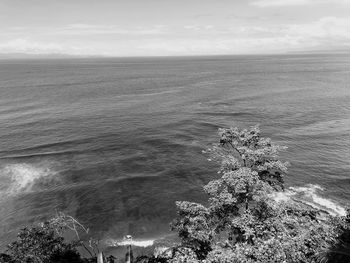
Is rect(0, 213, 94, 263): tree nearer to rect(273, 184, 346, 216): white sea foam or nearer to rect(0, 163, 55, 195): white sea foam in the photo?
rect(0, 163, 55, 195): white sea foam

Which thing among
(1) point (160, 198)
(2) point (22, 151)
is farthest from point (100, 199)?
(2) point (22, 151)

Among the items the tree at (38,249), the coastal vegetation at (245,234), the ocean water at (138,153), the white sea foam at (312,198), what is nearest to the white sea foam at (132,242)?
the ocean water at (138,153)

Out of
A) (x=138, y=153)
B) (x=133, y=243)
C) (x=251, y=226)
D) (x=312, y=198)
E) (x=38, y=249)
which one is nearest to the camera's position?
(x=251, y=226)

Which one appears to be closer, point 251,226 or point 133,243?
point 251,226

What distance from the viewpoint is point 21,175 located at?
6644cm

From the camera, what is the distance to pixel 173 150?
78.9 meters

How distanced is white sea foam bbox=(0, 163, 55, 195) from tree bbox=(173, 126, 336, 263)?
46257 mm

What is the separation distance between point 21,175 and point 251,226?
191 ft

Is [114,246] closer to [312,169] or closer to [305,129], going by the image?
[312,169]

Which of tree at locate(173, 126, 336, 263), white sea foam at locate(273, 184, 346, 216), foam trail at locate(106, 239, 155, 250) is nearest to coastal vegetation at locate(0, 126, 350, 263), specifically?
tree at locate(173, 126, 336, 263)

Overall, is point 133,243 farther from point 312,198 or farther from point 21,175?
point 21,175

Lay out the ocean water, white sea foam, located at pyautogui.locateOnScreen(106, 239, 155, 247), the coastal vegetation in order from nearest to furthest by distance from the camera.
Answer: the coastal vegetation, white sea foam, located at pyautogui.locateOnScreen(106, 239, 155, 247), the ocean water

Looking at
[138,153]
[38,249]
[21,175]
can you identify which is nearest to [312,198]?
[138,153]

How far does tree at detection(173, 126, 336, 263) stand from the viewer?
2042cm
